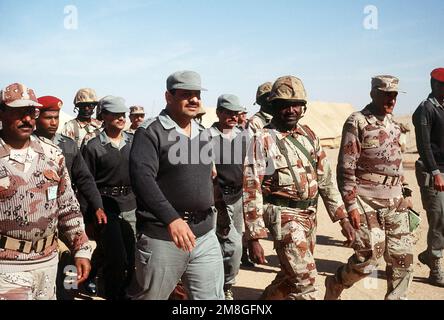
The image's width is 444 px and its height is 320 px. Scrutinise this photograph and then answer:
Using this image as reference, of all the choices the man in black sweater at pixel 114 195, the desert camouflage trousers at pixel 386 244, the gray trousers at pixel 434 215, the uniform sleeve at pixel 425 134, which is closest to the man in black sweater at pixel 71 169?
the man in black sweater at pixel 114 195

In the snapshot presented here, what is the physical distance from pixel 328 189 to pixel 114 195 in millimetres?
2520

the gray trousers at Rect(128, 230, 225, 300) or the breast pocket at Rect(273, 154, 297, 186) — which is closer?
the gray trousers at Rect(128, 230, 225, 300)

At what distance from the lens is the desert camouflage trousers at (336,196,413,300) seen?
491 centimetres

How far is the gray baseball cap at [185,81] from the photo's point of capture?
3.83 m

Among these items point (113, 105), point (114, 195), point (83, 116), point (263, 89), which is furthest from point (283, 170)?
point (83, 116)

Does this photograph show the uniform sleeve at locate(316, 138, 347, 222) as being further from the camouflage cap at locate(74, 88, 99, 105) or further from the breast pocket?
the camouflage cap at locate(74, 88, 99, 105)

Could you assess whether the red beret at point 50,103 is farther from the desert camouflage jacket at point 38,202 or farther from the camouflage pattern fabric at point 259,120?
the camouflage pattern fabric at point 259,120

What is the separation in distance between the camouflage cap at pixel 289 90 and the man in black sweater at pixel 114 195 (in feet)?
7.19

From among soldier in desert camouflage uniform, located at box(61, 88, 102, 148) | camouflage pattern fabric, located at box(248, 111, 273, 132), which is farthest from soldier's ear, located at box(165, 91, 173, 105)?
soldier in desert camouflage uniform, located at box(61, 88, 102, 148)

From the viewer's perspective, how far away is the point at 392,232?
16.7ft

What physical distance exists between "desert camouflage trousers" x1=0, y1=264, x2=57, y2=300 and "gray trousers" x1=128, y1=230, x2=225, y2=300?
2.29ft

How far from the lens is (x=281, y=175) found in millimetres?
4500

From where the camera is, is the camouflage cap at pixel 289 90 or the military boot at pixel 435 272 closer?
the camouflage cap at pixel 289 90
